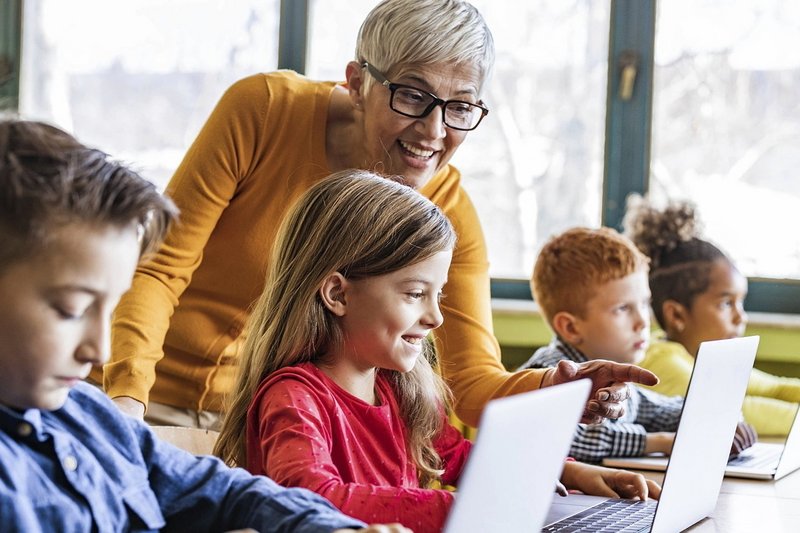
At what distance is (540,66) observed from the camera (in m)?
3.41

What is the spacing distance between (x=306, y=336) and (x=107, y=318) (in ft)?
1.74

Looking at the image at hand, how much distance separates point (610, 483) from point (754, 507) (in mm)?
189

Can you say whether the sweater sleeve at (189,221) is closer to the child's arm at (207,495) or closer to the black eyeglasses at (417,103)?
the black eyeglasses at (417,103)

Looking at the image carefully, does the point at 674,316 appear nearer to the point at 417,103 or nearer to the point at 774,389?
the point at 774,389

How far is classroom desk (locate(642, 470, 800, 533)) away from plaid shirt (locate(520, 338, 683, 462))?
0.39ft

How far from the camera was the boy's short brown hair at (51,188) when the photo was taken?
82cm

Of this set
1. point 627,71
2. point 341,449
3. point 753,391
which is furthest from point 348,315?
point 627,71

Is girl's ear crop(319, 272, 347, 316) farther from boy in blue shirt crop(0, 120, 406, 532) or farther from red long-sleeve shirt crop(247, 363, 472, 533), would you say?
boy in blue shirt crop(0, 120, 406, 532)

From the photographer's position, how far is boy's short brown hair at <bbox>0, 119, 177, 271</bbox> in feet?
2.70

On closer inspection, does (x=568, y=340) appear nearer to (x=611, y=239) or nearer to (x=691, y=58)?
(x=611, y=239)

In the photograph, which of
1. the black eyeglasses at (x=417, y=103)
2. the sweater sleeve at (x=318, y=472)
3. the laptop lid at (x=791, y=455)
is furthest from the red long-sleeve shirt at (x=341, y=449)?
the laptop lid at (x=791, y=455)

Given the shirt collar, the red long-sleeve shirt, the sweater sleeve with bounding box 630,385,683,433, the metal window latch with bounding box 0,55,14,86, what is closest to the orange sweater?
the red long-sleeve shirt

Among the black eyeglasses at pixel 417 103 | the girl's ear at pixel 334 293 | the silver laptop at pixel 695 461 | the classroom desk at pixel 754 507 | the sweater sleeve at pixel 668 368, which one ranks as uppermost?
the black eyeglasses at pixel 417 103

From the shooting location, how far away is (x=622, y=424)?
74.7 inches
